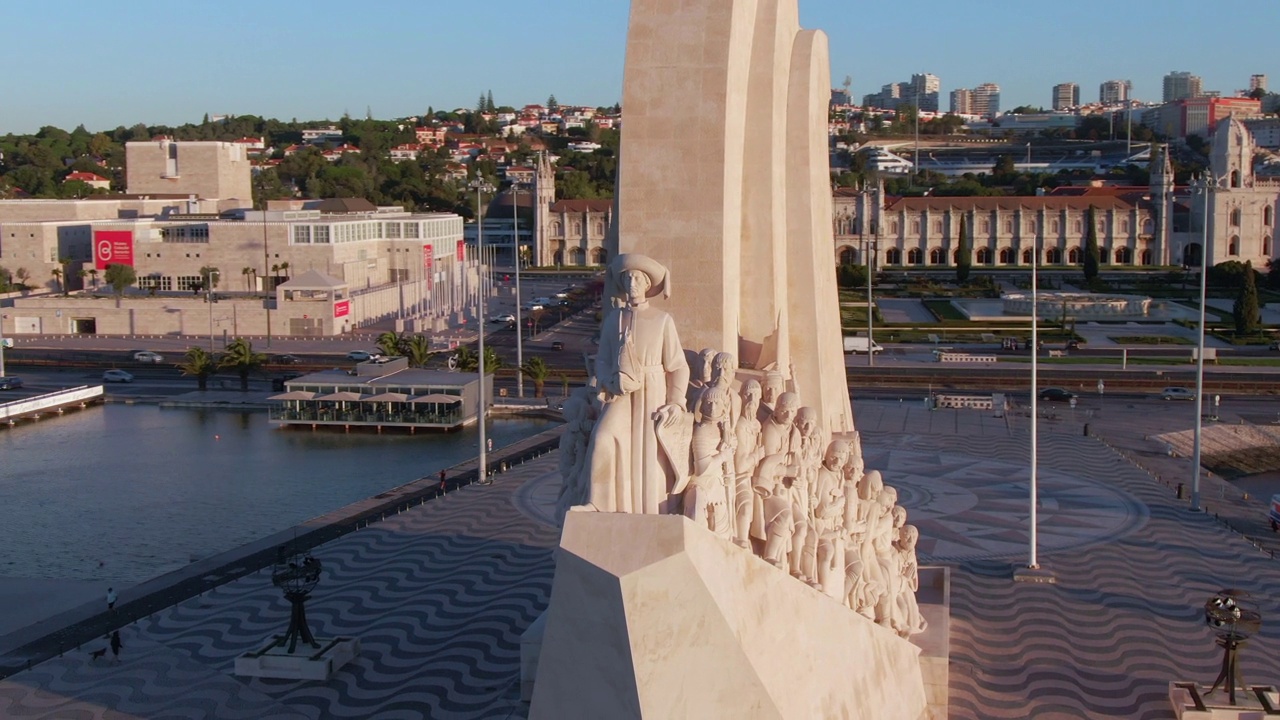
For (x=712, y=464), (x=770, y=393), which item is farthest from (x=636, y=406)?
(x=770, y=393)

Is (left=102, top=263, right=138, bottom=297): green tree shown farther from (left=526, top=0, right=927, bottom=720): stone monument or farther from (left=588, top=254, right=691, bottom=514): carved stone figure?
(left=588, top=254, right=691, bottom=514): carved stone figure

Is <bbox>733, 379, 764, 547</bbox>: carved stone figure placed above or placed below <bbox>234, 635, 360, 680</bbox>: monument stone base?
above

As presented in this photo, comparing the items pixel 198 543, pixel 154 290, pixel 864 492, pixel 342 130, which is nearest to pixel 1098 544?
pixel 864 492

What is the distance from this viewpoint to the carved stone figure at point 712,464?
11.4 metres

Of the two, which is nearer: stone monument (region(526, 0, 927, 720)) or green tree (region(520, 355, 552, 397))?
stone monument (region(526, 0, 927, 720))

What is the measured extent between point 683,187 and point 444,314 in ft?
163

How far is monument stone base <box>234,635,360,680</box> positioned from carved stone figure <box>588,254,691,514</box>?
23.6ft

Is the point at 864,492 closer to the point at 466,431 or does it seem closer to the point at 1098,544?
the point at 1098,544

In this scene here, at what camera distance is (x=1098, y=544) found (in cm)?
2322

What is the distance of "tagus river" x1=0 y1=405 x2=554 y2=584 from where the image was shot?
24781 mm

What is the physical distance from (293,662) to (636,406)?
7733mm

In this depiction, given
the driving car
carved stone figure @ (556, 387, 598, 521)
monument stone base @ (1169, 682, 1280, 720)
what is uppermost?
carved stone figure @ (556, 387, 598, 521)

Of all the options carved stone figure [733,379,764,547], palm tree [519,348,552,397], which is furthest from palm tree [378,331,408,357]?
carved stone figure [733,379,764,547]

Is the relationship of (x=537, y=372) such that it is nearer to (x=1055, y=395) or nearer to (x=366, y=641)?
(x=1055, y=395)
